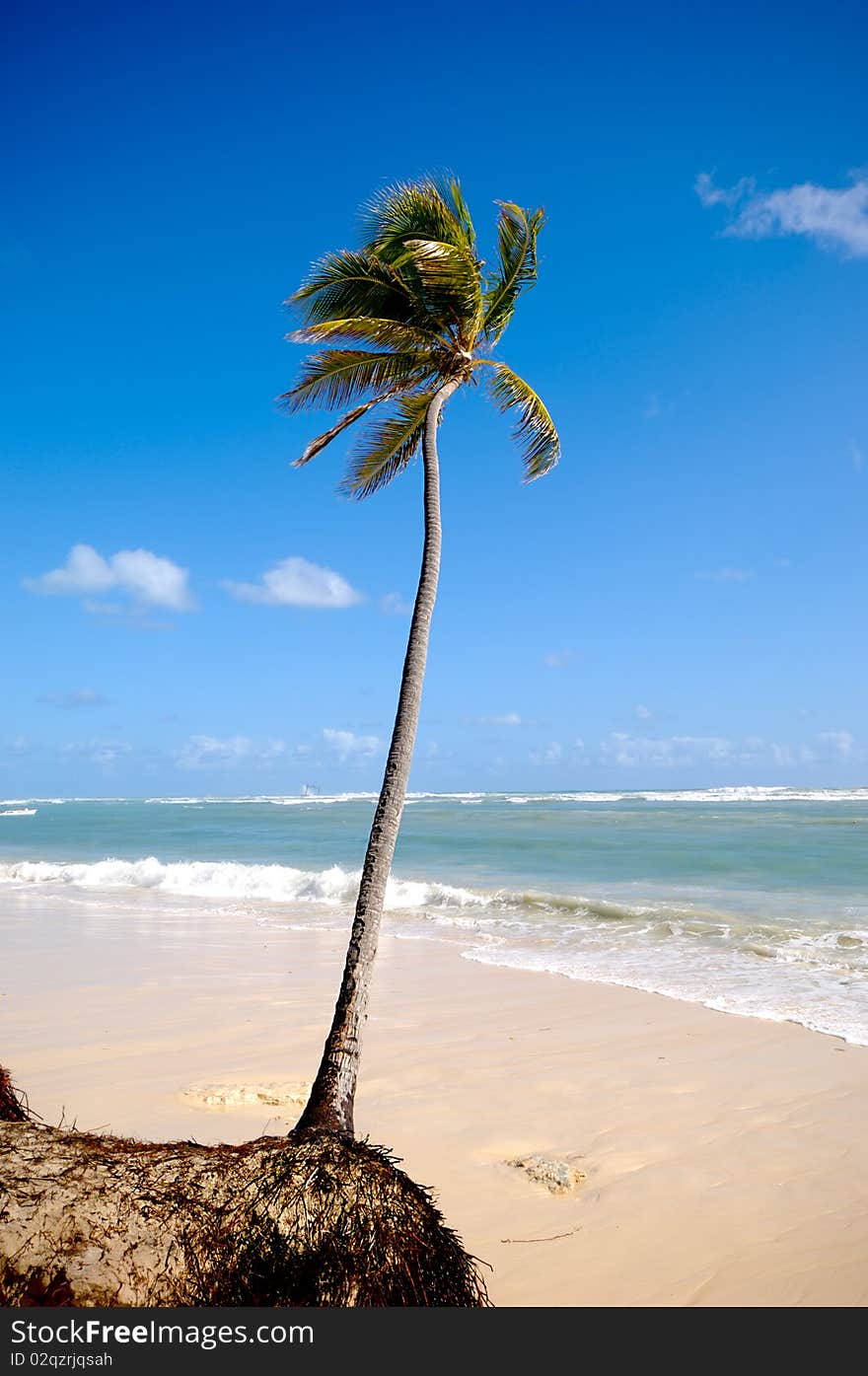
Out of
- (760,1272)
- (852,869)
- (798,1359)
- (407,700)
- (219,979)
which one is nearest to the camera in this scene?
(798,1359)

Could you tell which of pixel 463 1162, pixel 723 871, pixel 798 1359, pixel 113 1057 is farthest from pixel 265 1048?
pixel 723 871

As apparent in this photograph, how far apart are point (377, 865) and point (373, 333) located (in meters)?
4.50

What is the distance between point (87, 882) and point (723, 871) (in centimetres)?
1830

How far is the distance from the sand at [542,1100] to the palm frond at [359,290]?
6.85 meters

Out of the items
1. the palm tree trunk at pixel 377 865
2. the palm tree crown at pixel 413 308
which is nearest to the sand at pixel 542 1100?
the palm tree trunk at pixel 377 865

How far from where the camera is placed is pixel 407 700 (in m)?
6.25

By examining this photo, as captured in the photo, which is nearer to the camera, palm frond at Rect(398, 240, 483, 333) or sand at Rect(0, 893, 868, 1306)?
sand at Rect(0, 893, 868, 1306)

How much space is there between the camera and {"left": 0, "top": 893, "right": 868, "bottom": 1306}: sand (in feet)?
15.3

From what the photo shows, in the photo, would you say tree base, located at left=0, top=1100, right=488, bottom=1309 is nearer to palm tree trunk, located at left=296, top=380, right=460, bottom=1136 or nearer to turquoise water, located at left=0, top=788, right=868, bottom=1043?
palm tree trunk, located at left=296, top=380, right=460, bottom=1136

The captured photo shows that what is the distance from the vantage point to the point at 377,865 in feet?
19.1

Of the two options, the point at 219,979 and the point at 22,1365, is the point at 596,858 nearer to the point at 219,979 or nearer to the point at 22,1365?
the point at 219,979

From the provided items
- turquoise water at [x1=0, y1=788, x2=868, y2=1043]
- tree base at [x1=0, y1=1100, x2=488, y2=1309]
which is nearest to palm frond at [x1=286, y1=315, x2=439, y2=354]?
tree base at [x1=0, y1=1100, x2=488, y2=1309]

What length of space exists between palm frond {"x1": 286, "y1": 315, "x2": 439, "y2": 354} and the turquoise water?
8093 mm

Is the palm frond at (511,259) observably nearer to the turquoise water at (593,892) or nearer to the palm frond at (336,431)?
the palm frond at (336,431)
